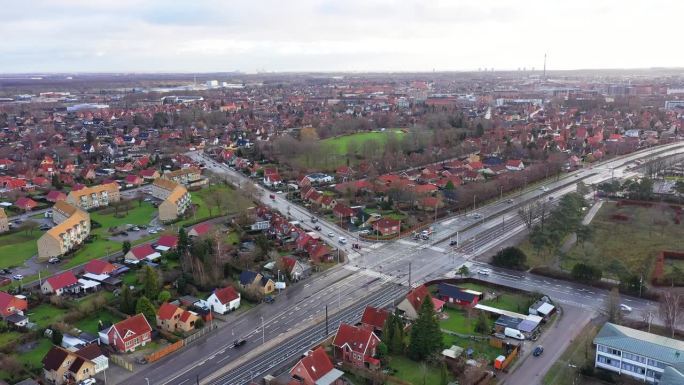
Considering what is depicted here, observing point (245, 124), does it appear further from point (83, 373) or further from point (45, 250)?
point (83, 373)

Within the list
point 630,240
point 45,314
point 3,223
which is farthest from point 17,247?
point 630,240

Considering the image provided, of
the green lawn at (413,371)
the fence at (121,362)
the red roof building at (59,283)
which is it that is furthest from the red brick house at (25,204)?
the green lawn at (413,371)

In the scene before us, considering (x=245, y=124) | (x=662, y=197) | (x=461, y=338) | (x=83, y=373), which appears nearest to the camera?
(x=83, y=373)

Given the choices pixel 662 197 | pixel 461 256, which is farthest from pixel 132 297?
pixel 662 197

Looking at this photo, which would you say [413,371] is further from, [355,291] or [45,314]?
[45,314]

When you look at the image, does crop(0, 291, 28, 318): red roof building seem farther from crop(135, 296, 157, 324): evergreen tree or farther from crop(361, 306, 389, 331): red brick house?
crop(361, 306, 389, 331): red brick house
